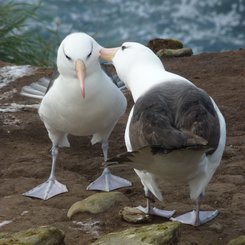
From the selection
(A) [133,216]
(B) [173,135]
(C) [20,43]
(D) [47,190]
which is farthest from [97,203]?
(C) [20,43]

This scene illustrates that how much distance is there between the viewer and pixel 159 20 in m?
15.6

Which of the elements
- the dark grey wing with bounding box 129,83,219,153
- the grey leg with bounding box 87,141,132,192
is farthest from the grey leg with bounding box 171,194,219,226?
the grey leg with bounding box 87,141,132,192

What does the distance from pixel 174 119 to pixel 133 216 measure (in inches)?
32.8

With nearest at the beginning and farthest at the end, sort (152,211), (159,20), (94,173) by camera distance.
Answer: (152,211), (94,173), (159,20)

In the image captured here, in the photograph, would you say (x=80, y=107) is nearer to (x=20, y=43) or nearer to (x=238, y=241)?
(x=238, y=241)

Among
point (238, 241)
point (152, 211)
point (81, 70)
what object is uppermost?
point (81, 70)

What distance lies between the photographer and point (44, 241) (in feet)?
13.5

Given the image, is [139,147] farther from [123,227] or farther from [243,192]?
[243,192]

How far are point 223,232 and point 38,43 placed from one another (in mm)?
5841

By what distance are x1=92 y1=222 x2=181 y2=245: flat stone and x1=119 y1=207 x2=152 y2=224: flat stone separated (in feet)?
1.80

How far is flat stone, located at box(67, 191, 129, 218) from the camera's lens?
4906 millimetres

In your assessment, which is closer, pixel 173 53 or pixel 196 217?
pixel 196 217

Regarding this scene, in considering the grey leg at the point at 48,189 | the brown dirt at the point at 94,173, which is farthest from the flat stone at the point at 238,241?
the grey leg at the point at 48,189

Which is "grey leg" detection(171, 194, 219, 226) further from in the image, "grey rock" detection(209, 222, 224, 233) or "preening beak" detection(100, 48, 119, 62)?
"preening beak" detection(100, 48, 119, 62)
